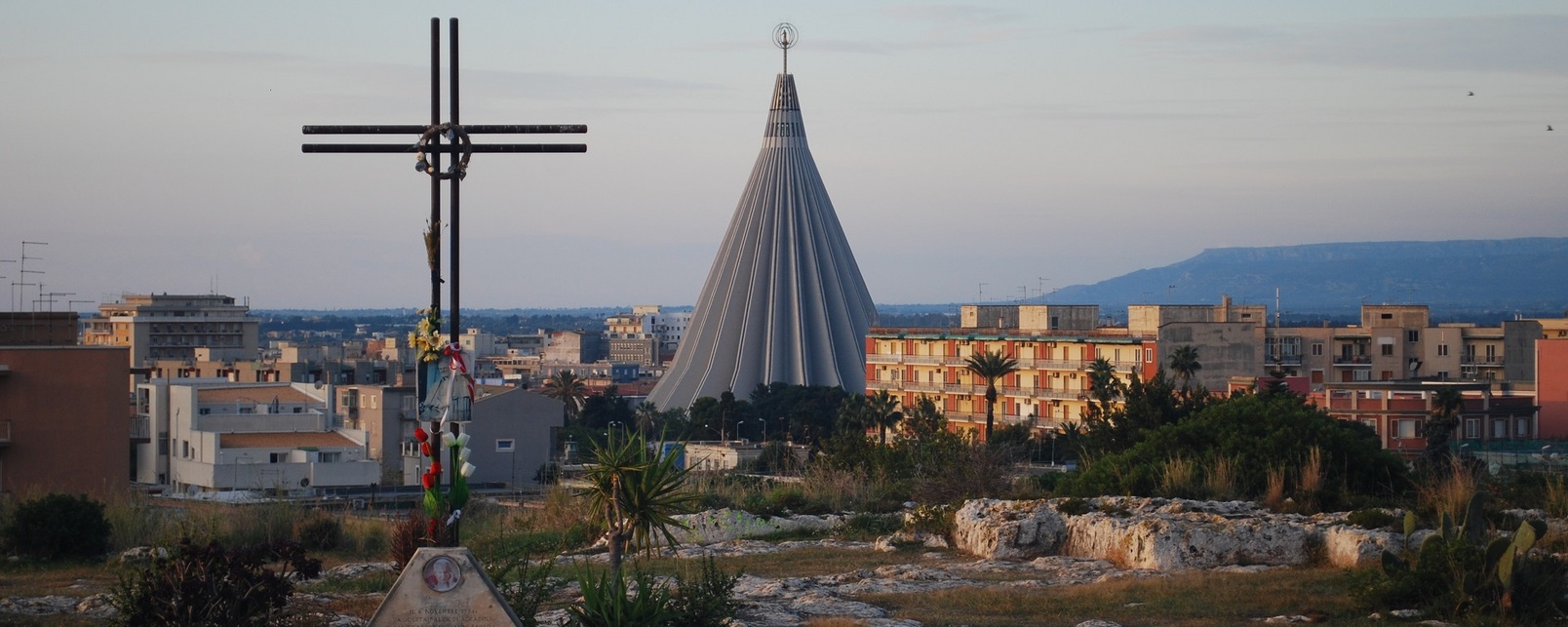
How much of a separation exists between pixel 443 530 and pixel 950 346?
4364cm

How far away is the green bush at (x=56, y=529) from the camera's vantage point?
1187 cm

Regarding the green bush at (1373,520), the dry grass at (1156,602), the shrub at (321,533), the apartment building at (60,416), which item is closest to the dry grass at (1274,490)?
the green bush at (1373,520)

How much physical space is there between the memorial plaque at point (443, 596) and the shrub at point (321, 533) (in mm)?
6690

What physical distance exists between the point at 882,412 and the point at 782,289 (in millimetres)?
31800

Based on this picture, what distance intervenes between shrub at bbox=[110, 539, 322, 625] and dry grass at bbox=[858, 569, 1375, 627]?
3.09 metres

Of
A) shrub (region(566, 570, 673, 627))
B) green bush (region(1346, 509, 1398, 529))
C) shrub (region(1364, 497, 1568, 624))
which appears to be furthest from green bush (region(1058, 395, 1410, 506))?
shrub (region(566, 570, 673, 627))

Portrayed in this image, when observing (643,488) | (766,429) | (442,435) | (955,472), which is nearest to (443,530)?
(442,435)

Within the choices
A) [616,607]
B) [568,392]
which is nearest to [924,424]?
[616,607]

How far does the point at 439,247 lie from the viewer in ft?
25.2

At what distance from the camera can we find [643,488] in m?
8.61

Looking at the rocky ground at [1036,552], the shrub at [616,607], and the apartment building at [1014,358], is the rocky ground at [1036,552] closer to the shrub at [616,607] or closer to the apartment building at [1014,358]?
the shrub at [616,607]

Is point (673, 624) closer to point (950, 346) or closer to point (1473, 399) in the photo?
point (1473, 399)

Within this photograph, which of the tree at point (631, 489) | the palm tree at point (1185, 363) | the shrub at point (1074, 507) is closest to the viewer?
the tree at point (631, 489)

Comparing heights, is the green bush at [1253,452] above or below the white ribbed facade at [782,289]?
below
